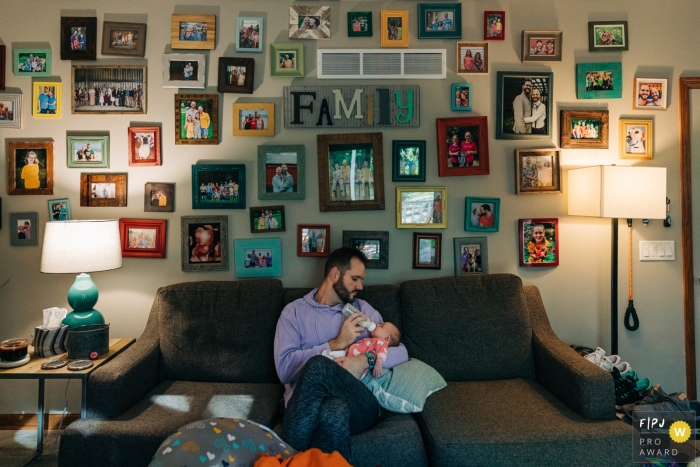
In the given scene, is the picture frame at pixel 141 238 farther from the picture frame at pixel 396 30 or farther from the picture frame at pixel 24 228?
the picture frame at pixel 396 30

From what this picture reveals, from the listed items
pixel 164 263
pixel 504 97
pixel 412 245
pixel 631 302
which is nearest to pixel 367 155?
pixel 412 245

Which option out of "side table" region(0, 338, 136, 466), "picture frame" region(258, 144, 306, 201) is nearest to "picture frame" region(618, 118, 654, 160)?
"picture frame" region(258, 144, 306, 201)

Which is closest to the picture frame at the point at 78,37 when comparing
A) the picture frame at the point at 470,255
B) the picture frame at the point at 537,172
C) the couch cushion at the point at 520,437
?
the picture frame at the point at 470,255

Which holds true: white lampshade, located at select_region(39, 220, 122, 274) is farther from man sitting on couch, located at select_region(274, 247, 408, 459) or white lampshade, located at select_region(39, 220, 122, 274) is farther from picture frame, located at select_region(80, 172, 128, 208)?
man sitting on couch, located at select_region(274, 247, 408, 459)

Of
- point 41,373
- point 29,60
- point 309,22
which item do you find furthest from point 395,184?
point 29,60

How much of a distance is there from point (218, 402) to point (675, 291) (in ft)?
8.66

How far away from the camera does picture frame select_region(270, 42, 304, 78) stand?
2.79 m

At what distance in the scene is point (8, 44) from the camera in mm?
2797

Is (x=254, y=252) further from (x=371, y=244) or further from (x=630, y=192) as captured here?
(x=630, y=192)

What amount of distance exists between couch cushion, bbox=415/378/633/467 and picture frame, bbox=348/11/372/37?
2.06 meters

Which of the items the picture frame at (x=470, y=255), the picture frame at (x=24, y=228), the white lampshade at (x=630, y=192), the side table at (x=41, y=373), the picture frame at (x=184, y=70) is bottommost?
the side table at (x=41, y=373)

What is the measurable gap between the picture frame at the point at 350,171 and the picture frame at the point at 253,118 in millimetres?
297

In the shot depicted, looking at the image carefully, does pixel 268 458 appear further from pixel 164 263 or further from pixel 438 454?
pixel 164 263

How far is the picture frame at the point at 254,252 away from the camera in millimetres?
2824
